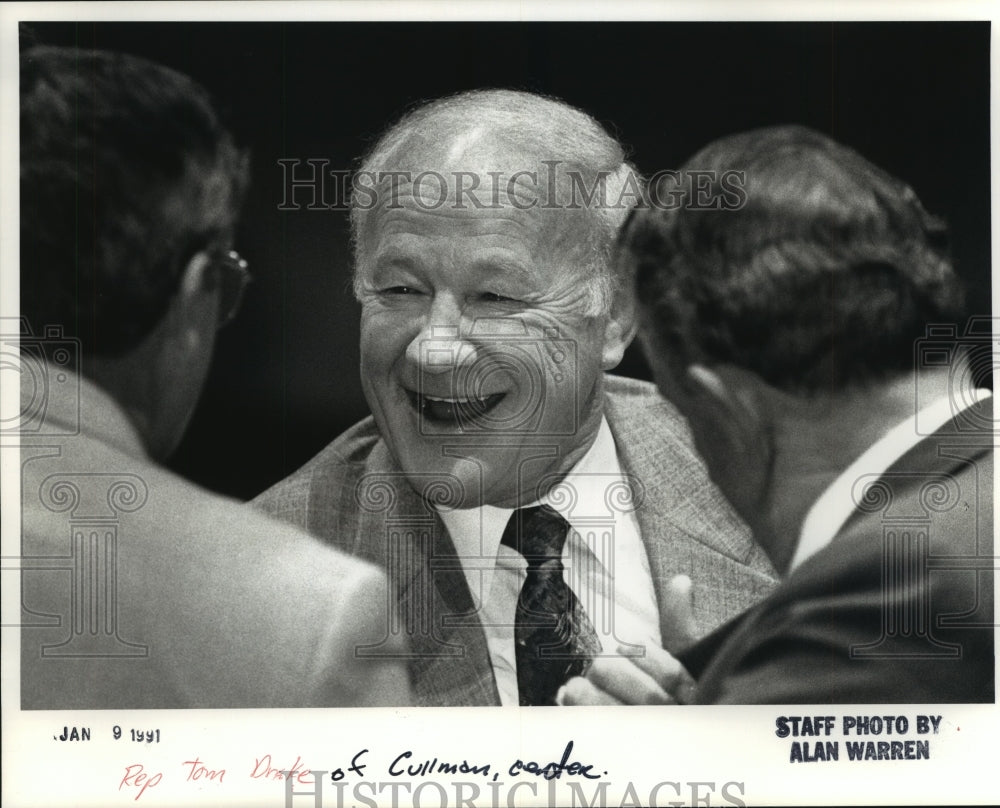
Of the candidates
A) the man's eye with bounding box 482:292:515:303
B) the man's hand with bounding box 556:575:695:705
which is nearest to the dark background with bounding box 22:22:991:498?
the man's eye with bounding box 482:292:515:303

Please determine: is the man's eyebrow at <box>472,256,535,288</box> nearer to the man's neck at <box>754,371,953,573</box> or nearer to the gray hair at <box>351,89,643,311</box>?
the gray hair at <box>351,89,643,311</box>

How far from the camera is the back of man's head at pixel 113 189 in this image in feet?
13.8

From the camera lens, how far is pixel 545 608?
4.20 meters

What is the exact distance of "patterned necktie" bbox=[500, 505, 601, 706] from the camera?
13.8 ft

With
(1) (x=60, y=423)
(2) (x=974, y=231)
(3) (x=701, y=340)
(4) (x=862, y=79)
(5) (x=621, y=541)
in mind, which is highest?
(4) (x=862, y=79)

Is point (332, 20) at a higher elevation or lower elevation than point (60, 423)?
higher

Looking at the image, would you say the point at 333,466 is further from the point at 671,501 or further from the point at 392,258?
the point at 671,501

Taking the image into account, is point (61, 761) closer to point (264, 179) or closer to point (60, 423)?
point (60, 423)

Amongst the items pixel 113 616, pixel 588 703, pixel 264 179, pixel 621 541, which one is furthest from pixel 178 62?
pixel 588 703

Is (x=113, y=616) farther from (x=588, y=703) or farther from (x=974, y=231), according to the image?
(x=974, y=231)

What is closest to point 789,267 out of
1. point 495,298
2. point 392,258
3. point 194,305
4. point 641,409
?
point 641,409

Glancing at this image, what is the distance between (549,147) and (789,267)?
0.94 meters

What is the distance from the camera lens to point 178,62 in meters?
4.24

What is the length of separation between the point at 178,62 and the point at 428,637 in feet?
7.19
